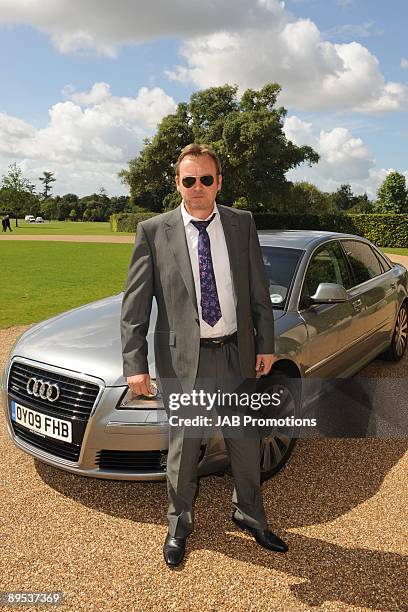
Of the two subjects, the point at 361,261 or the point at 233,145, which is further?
the point at 233,145

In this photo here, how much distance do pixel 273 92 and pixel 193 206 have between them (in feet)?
133

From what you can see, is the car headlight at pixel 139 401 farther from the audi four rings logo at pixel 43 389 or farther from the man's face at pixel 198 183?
the man's face at pixel 198 183

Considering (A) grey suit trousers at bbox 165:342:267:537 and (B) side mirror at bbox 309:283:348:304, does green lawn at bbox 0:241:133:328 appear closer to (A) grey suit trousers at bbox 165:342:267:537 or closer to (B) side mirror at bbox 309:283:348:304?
(B) side mirror at bbox 309:283:348:304

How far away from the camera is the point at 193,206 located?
2.50 meters

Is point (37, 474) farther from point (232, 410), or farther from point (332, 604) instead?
point (332, 604)

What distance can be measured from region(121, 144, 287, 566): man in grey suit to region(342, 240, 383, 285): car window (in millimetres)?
2438

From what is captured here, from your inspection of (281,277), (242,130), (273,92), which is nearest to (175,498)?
(281,277)

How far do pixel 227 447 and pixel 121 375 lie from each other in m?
0.70

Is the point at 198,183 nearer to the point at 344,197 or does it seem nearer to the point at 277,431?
the point at 277,431

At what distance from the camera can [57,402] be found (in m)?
2.97

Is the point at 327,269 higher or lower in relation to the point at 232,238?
lower

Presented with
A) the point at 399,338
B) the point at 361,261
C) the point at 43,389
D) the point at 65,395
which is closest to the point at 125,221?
the point at 399,338

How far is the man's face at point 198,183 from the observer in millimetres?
2459

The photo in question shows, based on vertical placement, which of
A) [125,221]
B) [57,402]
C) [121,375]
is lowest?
[57,402]
